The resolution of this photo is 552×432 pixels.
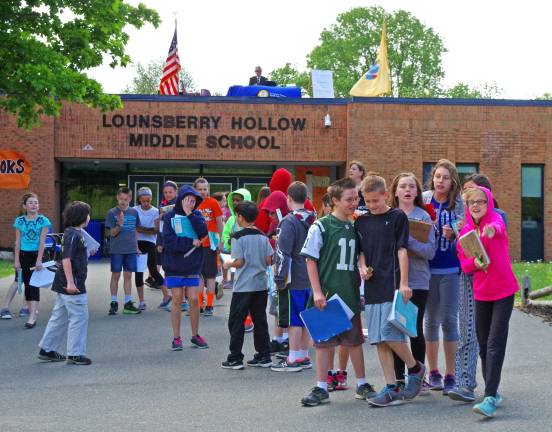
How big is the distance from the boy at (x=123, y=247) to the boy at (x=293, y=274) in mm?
5132

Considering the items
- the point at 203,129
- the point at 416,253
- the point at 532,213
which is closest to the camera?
the point at 416,253

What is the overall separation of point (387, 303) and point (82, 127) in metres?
22.5

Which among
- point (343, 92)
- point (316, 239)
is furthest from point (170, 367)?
point (343, 92)

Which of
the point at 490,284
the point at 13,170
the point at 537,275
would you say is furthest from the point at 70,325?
the point at 13,170

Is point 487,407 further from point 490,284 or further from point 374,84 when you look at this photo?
point 374,84

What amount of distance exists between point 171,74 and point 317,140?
6033 millimetres

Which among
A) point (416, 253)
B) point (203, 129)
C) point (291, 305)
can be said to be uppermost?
point (203, 129)

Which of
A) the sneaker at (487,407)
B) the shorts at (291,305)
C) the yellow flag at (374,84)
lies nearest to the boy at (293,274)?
the shorts at (291,305)

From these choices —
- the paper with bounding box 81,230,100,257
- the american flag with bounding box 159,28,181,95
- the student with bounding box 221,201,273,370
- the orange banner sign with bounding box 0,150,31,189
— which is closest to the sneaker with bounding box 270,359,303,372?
the student with bounding box 221,201,273,370

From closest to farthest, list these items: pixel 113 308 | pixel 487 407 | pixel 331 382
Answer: pixel 487 407 < pixel 331 382 < pixel 113 308

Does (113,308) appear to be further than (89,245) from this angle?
Yes

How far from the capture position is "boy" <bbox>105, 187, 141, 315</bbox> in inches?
536

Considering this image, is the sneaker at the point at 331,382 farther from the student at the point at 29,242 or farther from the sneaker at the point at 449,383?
the student at the point at 29,242

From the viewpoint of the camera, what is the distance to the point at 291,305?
883 centimetres
